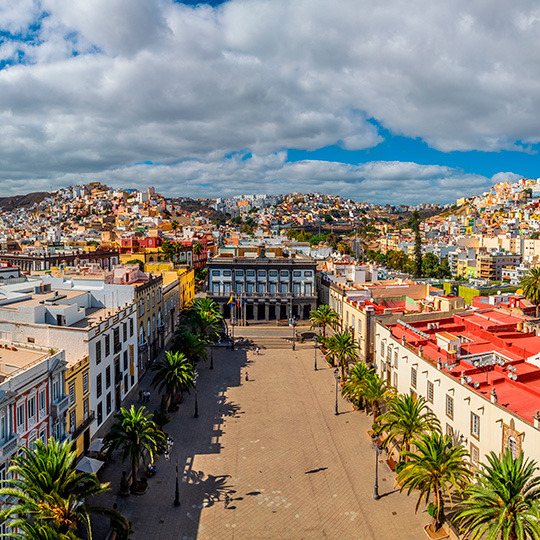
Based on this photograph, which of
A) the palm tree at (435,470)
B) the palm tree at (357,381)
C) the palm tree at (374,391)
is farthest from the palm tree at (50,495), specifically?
the palm tree at (357,381)

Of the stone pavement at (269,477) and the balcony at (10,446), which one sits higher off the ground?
the balcony at (10,446)

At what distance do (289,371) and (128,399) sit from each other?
16.7m

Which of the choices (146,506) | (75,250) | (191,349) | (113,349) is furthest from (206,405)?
(75,250)

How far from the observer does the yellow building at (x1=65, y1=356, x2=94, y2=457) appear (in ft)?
79.5

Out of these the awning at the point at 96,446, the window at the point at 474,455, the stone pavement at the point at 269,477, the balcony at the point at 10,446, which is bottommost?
the stone pavement at the point at 269,477

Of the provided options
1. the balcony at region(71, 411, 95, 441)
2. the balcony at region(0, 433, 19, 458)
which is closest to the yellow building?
the balcony at region(71, 411, 95, 441)

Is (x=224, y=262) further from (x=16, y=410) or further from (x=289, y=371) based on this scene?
(x=16, y=410)

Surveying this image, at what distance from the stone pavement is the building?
96.2ft

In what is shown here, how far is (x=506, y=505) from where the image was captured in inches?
625

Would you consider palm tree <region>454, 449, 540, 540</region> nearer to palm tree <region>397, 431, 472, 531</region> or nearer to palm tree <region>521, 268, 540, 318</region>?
palm tree <region>397, 431, 472, 531</region>

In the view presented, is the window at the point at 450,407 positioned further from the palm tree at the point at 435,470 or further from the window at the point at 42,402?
the window at the point at 42,402

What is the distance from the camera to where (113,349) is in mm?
31750

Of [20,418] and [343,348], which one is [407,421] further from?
[20,418]

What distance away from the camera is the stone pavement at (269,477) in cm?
2112
